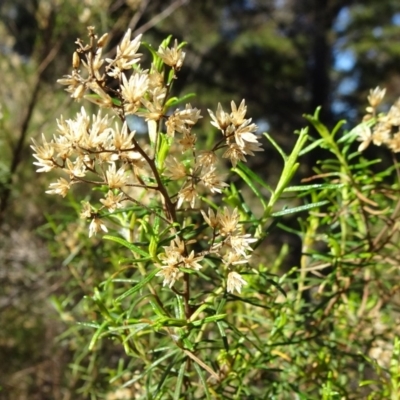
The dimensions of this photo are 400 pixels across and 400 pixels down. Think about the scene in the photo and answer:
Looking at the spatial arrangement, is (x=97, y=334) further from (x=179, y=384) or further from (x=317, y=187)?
(x=317, y=187)

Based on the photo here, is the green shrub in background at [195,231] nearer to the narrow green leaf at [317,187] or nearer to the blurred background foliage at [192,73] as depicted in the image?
the narrow green leaf at [317,187]

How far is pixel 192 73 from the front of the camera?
367cm

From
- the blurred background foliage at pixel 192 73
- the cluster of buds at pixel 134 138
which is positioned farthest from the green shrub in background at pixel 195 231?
the blurred background foliage at pixel 192 73

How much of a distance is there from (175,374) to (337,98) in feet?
20.9

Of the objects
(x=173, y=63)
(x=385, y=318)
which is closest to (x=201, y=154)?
(x=173, y=63)

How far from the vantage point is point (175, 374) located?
19.7 inches

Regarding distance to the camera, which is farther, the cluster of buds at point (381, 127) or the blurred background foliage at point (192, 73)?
the blurred background foliage at point (192, 73)

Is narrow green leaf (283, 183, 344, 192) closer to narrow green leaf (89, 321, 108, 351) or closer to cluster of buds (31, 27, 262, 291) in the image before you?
cluster of buds (31, 27, 262, 291)

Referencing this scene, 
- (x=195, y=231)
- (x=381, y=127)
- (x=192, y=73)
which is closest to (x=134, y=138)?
(x=195, y=231)

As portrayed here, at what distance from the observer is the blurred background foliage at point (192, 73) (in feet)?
5.54

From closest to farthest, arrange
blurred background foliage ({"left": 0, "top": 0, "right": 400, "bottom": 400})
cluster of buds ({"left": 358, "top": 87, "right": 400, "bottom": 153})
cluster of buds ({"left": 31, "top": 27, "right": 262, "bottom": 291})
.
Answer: cluster of buds ({"left": 31, "top": 27, "right": 262, "bottom": 291})
cluster of buds ({"left": 358, "top": 87, "right": 400, "bottom": 153})
blurred background foliage ({"left": 0, "top": 0, "right": 400, "bottom": 400})

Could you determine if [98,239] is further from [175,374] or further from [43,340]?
[43,340]

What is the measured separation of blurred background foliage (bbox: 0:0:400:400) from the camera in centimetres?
169

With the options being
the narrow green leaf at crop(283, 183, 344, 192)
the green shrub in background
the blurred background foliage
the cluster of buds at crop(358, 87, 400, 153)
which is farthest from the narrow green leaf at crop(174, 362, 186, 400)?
the blurred background foliage
